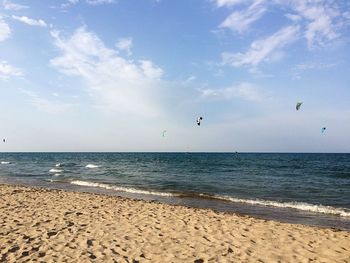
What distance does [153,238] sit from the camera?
973 centimetres

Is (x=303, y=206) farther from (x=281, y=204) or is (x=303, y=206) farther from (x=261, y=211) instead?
(x=261, y=211)

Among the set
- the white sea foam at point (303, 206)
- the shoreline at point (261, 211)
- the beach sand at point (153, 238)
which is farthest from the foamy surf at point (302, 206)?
the beach sand at point (153, 238)

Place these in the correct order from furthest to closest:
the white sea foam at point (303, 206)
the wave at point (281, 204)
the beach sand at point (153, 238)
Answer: the wave at point (281, 204), the white sea foam at point (303, 206), the beach sand at point (153, 238)

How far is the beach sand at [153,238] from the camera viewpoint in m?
8.19

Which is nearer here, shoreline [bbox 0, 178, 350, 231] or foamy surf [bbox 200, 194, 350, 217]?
shoreline [bbox 0, 178, 350, 231]

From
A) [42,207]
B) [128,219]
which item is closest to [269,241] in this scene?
[128,219]

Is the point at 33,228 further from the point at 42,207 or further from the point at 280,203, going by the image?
the point at 280,203

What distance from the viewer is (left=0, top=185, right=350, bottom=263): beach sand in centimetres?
819

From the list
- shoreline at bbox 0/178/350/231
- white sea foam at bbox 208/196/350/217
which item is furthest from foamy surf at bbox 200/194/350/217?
shoreline at bbox 0/178/350/231

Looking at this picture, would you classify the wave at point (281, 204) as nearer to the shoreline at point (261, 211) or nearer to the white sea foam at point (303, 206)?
the white sea foam at point (303, 206)

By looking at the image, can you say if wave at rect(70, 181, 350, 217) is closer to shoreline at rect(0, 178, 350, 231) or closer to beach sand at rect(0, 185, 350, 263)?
shoreline at rect(0, 178, 350, 231)

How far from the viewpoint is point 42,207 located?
14.4 metres

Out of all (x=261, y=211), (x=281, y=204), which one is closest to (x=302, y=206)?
(x=281, y=204)

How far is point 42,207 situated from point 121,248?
6984 mm
